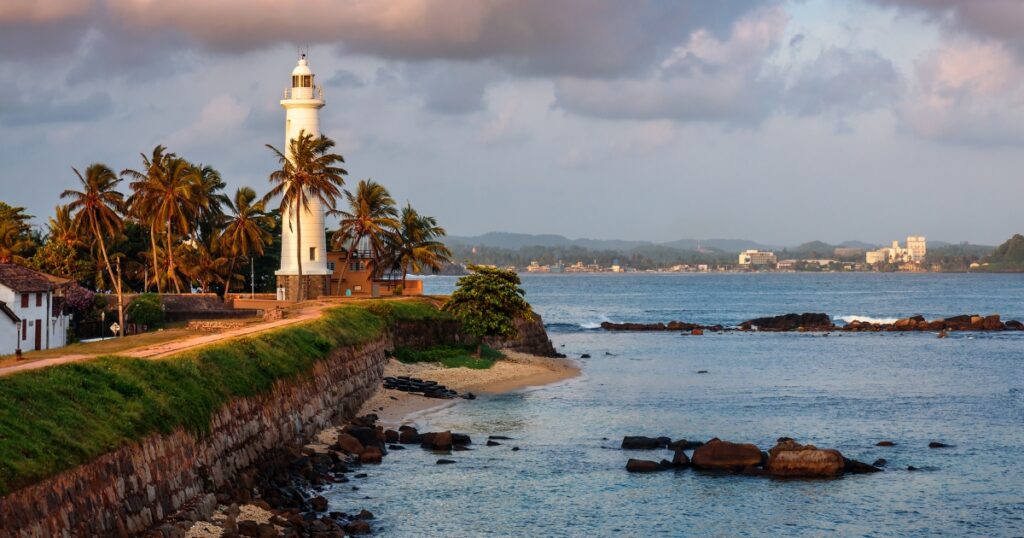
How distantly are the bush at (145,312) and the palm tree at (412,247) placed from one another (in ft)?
65.6

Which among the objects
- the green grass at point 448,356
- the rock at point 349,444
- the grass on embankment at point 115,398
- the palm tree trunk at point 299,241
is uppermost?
the palm tree trunk at point 299,241

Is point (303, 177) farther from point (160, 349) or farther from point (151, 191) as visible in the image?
point (160, 349)

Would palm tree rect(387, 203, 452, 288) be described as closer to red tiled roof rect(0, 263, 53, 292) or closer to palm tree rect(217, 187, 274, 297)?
palm tree rect(217, 187, 274, 297)

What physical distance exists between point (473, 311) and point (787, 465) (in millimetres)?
31483

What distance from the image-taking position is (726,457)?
1277 inches

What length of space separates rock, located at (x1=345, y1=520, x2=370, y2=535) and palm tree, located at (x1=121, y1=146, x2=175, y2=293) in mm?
52256

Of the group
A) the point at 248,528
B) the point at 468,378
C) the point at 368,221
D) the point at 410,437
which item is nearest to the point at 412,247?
the point at 368,221

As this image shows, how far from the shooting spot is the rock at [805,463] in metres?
31.4

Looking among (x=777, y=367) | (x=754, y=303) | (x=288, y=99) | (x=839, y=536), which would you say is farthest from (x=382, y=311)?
(x=754, y=303)

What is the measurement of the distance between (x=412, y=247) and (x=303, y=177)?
14310mm

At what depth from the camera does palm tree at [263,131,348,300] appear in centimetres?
6575

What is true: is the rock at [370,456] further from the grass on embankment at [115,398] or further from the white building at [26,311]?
the white building at [26,311]

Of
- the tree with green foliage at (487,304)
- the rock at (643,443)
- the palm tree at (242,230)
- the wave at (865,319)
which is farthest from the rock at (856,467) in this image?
the wave at (865,319)

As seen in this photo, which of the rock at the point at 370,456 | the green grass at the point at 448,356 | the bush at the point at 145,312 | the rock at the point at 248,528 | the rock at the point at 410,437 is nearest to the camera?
the rock at the point at 248,528
